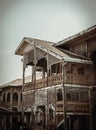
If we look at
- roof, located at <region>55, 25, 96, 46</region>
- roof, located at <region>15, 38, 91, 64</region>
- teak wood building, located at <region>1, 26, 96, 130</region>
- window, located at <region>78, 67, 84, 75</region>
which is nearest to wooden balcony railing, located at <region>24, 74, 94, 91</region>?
teak wood building, located at <region>1, 26, 96, 130</region>

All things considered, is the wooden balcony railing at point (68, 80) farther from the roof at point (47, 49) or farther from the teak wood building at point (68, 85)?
the roof at point (47, 49)

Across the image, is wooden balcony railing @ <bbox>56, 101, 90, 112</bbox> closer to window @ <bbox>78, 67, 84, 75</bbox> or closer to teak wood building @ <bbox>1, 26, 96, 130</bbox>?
teak wood building @ <bbox>1, 26, 96, 130</bbox>

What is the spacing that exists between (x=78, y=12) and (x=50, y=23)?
117cm

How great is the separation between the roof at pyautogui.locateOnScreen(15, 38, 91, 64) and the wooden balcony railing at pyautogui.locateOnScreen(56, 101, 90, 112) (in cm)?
237

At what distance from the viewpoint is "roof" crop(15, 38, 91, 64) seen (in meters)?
14.6

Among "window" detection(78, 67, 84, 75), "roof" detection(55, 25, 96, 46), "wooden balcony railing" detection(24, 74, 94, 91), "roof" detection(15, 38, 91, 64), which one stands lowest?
"wooden balcony railing" detection(24, 74, 94, 91)

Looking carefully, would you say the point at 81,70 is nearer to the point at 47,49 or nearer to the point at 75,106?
the point at 47,49

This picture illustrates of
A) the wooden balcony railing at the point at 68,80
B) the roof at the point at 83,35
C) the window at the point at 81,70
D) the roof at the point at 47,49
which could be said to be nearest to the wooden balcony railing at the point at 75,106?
the wooden balcony railing at the point at 68,80

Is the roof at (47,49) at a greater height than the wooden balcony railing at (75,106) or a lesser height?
greater

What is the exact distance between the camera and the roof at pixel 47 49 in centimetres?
1456

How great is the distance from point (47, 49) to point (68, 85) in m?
2.84

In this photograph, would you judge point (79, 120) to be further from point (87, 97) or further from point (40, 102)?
point (40, 102)

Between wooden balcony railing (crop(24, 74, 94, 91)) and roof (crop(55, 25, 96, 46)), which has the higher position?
roof (crop(55, 25, 96, 46))

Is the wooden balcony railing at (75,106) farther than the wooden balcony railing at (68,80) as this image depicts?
No
